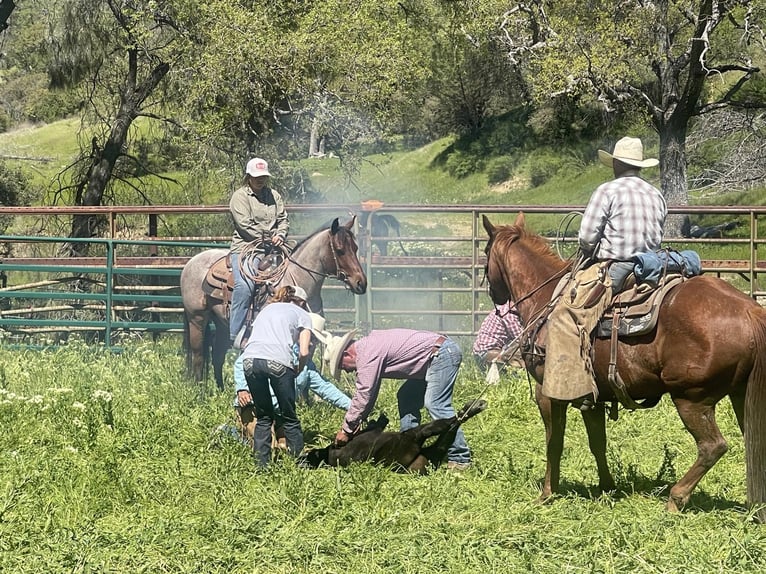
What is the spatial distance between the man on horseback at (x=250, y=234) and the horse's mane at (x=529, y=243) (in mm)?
3067

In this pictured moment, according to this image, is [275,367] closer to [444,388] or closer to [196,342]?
[444,388]

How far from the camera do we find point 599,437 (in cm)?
651

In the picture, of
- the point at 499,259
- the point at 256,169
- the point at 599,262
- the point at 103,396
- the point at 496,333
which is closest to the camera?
the point at 599,262

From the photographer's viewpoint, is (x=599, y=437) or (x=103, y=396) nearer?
(x=599, y=437)

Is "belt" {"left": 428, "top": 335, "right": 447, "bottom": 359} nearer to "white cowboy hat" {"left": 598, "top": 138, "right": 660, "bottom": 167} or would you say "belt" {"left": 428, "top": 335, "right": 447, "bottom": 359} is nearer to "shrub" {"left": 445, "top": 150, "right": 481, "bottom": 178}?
"white cowboy hat" {"left": 598, "top": 138, "right": 660, "bottom": 167}

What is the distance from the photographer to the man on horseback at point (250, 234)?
31.3ft

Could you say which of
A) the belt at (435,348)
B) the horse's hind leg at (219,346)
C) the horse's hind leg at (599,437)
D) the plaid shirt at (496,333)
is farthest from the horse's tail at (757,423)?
the horse's hind leg at (219,346)

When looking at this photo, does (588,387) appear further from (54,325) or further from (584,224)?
(54,325)

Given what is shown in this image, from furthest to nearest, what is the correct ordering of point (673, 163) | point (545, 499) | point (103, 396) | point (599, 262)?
1. point (673, 163)
2. point (103, 396)
3. point (545, 499)
4. point (599, 262)

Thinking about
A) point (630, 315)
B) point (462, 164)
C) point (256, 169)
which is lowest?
point (630, 315)

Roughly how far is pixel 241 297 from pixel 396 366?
297 centimetres

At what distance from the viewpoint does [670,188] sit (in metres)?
20.4

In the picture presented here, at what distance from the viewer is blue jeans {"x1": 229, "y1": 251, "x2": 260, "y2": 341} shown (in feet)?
31.3

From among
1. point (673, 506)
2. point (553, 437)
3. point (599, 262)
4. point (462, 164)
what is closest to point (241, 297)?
point (553, 437)
